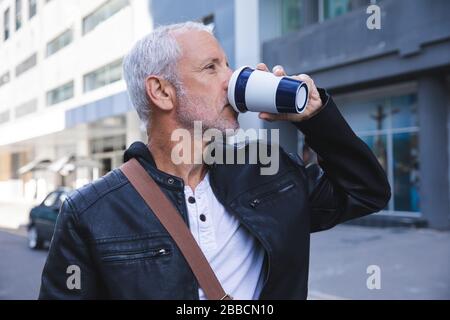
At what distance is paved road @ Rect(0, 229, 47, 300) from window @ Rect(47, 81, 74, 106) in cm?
1132

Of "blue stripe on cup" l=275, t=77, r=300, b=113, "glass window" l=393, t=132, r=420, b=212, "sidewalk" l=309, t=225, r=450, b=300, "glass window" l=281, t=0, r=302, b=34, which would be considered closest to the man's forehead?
"blue stripe on cup" l=275, t=77, r=300, b=113

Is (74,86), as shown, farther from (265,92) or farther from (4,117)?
(265,92)

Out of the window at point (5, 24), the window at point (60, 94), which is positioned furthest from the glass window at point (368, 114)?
the window at point (60, 94)

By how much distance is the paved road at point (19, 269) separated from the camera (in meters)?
6.27

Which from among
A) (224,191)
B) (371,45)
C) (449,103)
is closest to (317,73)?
(371,45)

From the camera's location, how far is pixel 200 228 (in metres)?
1.44

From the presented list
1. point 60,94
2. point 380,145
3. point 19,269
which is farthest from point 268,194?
point 60,94

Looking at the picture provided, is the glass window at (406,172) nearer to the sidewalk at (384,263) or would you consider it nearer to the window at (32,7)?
the sidewalk at (384,263)

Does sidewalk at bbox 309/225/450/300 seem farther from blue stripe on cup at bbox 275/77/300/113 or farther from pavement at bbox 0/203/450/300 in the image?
blue stripe on cup at bbox 275/77/300/113

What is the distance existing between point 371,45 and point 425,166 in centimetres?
299

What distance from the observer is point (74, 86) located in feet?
72.2

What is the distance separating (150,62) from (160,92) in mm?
102

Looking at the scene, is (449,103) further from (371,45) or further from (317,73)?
(317,73)
